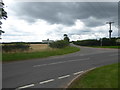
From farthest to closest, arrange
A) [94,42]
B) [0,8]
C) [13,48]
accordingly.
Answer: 1. [94,42]
2. [13,48]
3. [0,8]

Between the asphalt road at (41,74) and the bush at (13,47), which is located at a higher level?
the bush at (13,47)

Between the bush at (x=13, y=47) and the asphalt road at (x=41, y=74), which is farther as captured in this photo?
the bush at (x=13, y=47)

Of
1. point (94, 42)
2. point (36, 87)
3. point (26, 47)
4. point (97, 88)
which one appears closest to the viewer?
point (97, 88)

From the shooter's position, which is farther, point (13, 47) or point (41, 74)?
point (13, 47)

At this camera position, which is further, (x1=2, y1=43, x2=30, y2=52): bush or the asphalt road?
(x1=2, y1=43, x2=30, y2=52): bush

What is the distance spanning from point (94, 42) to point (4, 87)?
55.7m

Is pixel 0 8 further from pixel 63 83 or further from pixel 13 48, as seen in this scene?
pixel 63 83

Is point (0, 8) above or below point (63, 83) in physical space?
above

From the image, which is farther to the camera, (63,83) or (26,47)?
(26,47)

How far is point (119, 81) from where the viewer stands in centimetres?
571

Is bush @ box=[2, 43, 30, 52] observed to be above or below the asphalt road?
above

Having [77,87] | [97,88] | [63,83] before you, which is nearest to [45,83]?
[63,83]

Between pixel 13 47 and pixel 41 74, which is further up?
pixel 13 47

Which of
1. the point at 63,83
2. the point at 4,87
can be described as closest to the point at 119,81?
the point at 63,83
